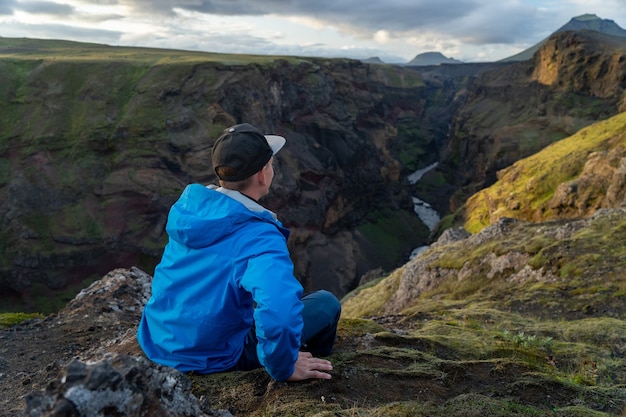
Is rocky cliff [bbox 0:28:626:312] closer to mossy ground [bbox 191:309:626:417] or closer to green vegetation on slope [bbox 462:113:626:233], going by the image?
green vegetation on slope [bbox 462:113:626:233]

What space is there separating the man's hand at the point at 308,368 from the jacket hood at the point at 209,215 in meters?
1.46

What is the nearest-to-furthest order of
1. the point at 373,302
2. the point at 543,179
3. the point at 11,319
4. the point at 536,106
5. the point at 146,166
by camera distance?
the point at 11,319
the point at 373,302
the point at 543,179
the point at 146,166
the point at 536,106

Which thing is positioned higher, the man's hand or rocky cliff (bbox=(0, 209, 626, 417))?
the man's hand

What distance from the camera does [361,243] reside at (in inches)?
3250

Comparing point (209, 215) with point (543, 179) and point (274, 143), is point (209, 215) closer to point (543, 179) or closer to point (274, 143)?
point (274, 143)

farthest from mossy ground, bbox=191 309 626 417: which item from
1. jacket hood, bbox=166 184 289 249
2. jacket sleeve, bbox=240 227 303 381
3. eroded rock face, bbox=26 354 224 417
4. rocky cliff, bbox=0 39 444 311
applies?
rocky cliff, bbox=0 39 444 311

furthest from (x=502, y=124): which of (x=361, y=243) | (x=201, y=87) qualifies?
(x=201, y=87)

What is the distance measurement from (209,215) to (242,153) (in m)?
0.76

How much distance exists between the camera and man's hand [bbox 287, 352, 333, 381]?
15.7 ft

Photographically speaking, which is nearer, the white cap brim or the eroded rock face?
the eroded rock face

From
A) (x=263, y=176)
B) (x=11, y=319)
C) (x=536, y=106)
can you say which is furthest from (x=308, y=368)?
(x=536, y=106)

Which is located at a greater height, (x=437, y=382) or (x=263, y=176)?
(x=263, y=176)

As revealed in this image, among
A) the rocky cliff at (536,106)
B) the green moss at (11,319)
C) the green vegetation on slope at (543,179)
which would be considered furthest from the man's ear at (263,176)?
the rocky cliff at (536,106)

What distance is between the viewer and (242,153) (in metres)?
4.65
